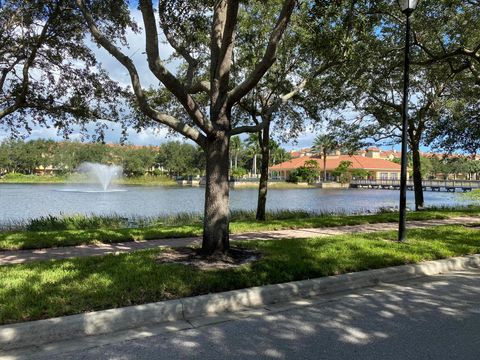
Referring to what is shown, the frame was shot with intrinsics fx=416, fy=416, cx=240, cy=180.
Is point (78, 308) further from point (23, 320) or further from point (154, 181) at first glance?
point (154, 181)

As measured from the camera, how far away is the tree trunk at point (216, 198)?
7.61 meters

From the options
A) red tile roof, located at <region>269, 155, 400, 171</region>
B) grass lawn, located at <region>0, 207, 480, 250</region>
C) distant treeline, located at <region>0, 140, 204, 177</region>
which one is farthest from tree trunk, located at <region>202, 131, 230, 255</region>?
red tile roof, located at <region>269, 155, 400, 171</region>

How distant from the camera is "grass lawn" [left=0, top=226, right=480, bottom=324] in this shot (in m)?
5.10

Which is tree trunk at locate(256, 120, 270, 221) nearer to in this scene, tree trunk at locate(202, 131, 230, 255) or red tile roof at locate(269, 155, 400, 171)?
tree trunk at locate(202, 131, 230, 255)

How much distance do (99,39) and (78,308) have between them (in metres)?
4.65

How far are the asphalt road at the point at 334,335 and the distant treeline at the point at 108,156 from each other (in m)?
88.8

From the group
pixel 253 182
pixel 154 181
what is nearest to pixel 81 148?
pixel 154 181

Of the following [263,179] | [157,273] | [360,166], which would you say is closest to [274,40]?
[157,273]

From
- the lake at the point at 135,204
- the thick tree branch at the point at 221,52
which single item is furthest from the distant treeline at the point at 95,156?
the thick tree branch at the point at 221,52

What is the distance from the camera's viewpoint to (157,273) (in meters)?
6.38

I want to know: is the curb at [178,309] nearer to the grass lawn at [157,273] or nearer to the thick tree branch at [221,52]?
the grass lawn at [157,273]

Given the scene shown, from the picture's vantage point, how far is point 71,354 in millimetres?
4031

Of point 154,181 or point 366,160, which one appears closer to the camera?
point 154,181

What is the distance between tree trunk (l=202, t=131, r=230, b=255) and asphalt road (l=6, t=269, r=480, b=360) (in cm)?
235
